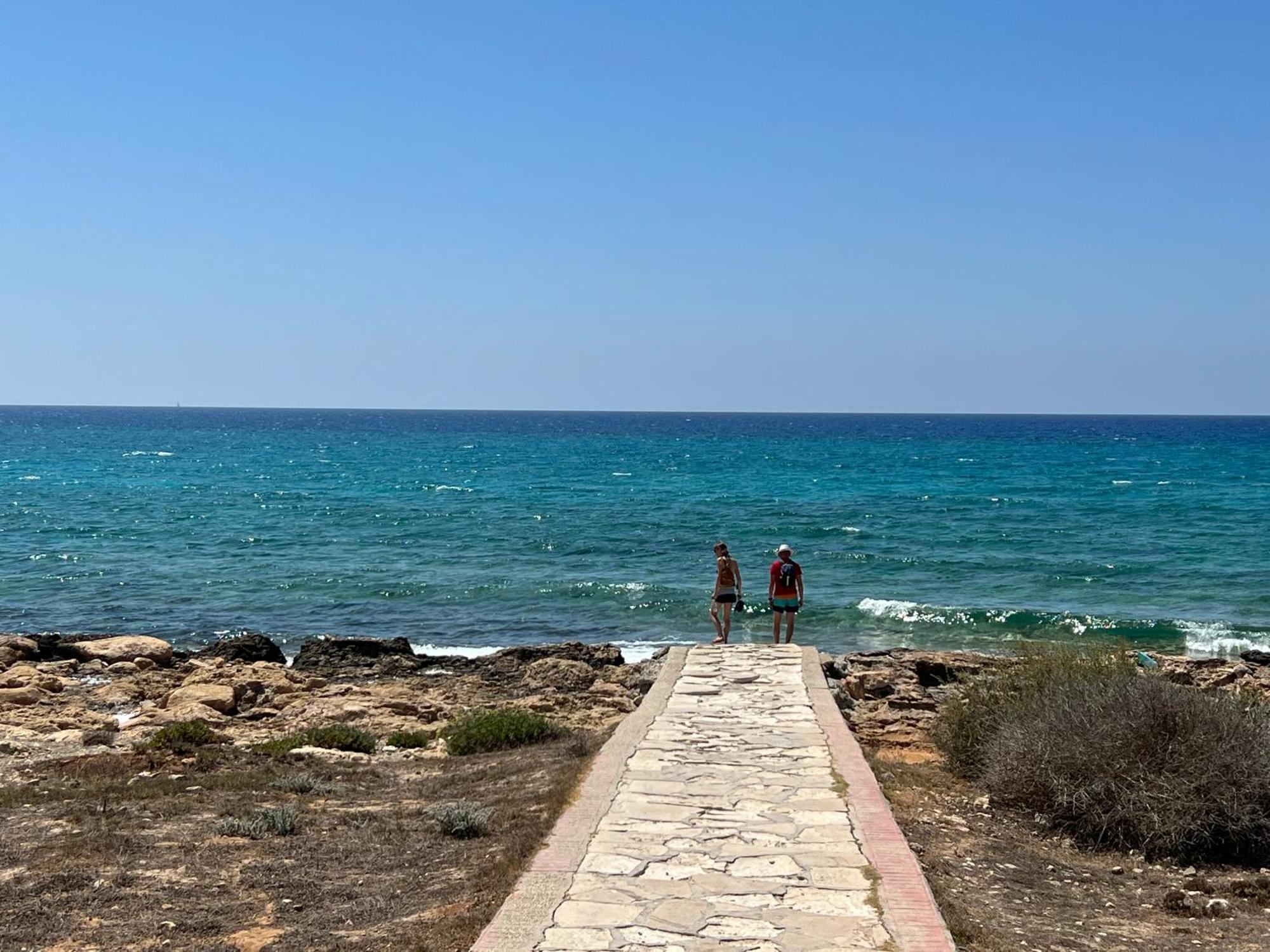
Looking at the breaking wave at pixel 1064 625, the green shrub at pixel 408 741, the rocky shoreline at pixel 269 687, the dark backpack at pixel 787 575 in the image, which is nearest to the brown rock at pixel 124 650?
the rocky shoreline at pixel 269 687

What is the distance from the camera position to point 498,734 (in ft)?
39.5

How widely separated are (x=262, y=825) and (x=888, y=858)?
4.68m

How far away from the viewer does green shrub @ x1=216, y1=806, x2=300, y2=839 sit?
8.40 meters

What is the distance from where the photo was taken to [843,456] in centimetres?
8544

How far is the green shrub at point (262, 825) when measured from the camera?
840cm

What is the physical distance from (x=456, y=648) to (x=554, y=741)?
1125 centimetres

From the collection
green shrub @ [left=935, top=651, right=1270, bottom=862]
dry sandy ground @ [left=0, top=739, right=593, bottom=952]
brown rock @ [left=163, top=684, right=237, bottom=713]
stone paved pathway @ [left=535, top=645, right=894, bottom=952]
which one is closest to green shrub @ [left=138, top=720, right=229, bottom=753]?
dry sandy ground @ [left=0, top=739, right=593, bottom=952]

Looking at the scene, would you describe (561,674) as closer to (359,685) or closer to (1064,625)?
(359,685)

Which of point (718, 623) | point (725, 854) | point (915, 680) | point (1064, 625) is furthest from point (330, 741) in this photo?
point (1064, 625)

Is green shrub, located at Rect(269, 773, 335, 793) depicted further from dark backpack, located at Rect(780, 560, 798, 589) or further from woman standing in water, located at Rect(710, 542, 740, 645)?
dark backpack, located at Rect(780, 560, 798, 589)

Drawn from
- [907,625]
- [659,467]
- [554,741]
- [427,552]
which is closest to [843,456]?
[659,467]

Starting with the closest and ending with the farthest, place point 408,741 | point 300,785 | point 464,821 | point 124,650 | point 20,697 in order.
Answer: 1. point 464,821
2. point 300,785
3. point 408,741
4. point 20,697
5. point 124,650

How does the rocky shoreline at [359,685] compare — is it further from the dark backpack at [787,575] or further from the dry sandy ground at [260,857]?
the dry sandy ground at [260,857]

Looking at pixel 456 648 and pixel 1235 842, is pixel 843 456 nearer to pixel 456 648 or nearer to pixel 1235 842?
pixel 456 648
